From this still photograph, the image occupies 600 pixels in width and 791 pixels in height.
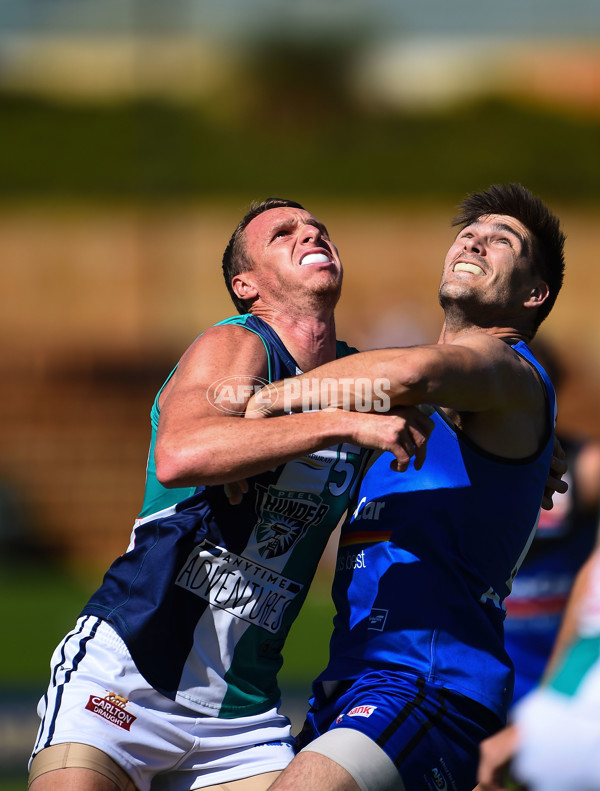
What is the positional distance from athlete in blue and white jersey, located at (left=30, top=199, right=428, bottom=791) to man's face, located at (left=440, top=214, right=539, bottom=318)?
2.23 ft

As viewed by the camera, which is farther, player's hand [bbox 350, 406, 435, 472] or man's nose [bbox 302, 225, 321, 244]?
man's nose [bbox 302, 225, 321, 244]

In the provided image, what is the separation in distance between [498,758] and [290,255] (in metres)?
2.00

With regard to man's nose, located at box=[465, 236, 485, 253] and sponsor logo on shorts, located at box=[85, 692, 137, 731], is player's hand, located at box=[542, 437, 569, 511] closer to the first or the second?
man's nose, located at box=[465, 236, 485, 253]

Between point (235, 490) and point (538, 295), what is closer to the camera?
point (235, 490)

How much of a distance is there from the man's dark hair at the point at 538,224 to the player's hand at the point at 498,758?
1.86 meters

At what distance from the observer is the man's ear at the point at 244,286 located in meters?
3.79

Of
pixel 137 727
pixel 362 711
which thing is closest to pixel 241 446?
pixel 362 711

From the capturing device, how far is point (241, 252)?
12.7 feet

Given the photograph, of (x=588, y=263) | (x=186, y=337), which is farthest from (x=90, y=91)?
(x=588, y=263)

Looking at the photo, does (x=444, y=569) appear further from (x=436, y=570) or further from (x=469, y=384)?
(x=469, y=384)

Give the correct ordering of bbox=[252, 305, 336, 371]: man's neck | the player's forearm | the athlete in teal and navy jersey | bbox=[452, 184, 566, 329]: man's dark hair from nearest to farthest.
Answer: the player's forearm, the athlete in teal and navy jersey, bbox=[252, 305, 336, 371]: man's neck, bbox=[452, 184, 566, 329]: man's dark hair

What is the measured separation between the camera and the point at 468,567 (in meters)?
3.21

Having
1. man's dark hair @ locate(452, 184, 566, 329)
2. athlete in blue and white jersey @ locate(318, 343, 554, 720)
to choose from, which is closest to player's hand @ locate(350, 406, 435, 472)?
athlete in blue and white jersey @ locate(318, 343, 554, 720)

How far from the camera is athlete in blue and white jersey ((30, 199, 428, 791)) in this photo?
295 cm
